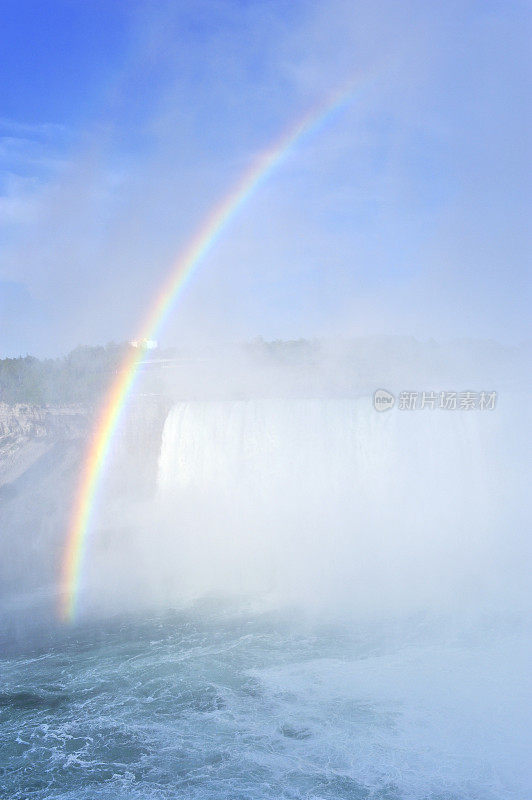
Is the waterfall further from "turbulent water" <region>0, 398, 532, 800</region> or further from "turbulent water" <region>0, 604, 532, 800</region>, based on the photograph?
"turbulent water" <region>0, 604, 532, 800</region>

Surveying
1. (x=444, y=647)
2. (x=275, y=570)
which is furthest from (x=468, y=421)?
(x=444, y=647)

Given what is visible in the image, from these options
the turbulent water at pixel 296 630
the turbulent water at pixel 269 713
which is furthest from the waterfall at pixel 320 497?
the turbulent water at pixel 269 713

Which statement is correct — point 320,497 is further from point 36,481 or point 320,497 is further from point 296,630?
point 36,481

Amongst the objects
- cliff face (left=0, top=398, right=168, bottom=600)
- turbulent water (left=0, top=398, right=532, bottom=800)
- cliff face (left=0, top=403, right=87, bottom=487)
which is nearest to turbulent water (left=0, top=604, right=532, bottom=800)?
turbulent water (left=0, top=398, right=532, bottom=800)

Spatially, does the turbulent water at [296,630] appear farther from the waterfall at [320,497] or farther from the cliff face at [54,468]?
the cliff face at [54,468]

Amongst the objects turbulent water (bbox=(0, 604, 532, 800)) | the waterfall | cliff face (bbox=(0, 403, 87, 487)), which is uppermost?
cliff face (bbox=(0, 403, 87, 487))

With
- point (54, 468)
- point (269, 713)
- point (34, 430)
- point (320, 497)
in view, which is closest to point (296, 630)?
point (269, 713)
